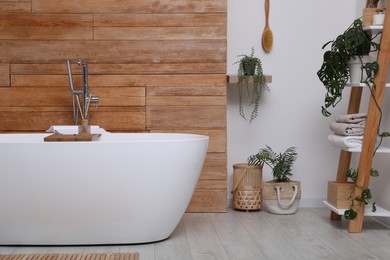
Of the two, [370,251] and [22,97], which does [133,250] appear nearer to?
[370,251]

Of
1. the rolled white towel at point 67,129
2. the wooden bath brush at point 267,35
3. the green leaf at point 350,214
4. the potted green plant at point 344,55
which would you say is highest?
the wooden bath brush at point 267,35

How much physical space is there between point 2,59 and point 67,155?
139 centimetres

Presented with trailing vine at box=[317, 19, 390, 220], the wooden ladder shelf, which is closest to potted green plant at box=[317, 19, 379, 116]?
trailing vine at box=[317, 19, 390, 220]

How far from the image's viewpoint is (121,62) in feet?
15.3

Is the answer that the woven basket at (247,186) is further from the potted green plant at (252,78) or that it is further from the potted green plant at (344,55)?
the potted green plant at (344,55)

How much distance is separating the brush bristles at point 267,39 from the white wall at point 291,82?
5cm

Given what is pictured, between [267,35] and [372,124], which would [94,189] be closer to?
[372,124]

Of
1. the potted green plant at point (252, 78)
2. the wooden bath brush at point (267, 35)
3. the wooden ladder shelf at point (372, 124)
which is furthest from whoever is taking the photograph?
the wooden bath brush at point (267, 35)

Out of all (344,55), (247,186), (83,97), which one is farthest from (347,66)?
(83,97)

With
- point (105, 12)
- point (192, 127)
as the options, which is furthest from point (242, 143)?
point (105, 12)

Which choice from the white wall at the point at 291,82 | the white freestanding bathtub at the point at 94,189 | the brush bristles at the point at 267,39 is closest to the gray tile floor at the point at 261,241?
the white freestanding bathtub at the point at 94,189

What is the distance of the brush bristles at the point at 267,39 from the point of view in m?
4.97

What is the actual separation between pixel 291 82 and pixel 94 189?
6.63ft

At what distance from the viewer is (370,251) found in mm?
3629
